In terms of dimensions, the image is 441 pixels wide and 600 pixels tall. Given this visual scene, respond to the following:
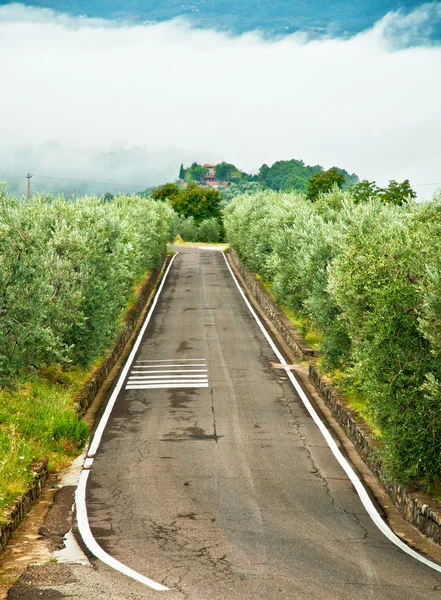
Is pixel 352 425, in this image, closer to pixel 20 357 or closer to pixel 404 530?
pixel 404 530

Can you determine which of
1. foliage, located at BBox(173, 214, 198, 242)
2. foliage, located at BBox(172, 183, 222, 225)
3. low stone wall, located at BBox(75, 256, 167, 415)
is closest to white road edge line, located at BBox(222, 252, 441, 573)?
low stone wall, located at BBox(75, 256, 167, 415)

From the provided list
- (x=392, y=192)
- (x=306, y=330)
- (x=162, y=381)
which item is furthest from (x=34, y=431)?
(x=392, y=192)

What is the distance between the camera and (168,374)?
2620 centimetres

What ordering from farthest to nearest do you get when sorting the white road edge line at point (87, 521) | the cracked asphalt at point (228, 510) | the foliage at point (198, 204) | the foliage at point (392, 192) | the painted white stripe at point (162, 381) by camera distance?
the foliage at point (198, 204)
the foliage at point (392, 192)
the painted white stripe at point (162, 381)
the white road edge line at point (87, 521)
the cracked asphalt at point (228, 510)

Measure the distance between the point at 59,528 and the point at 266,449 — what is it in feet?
21.8

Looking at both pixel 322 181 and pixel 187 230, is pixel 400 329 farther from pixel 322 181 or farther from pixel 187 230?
pixel 187 230

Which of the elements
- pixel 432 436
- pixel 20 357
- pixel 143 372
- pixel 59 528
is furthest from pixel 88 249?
pixel 432 436

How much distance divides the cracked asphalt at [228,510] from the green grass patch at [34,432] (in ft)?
3.09

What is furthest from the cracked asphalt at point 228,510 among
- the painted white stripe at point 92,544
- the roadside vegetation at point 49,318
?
the roadside vegetation at point 49,318

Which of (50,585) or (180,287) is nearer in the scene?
(50,585)

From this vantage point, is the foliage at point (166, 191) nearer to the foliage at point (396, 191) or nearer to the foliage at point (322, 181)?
the foliage at point (322, 181)

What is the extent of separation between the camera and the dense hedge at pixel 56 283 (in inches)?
598

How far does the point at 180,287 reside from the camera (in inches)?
2124

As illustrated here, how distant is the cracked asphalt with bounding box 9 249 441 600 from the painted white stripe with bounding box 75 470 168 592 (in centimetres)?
13
